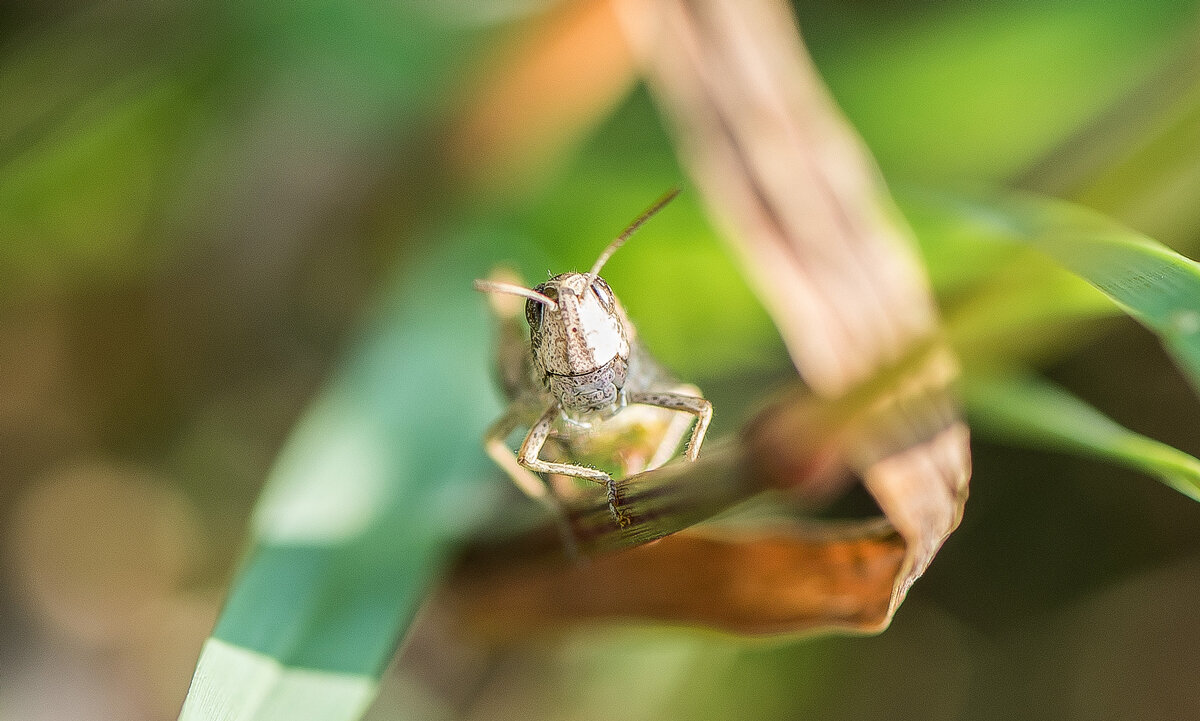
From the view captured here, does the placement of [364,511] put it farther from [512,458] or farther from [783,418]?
[783,418]

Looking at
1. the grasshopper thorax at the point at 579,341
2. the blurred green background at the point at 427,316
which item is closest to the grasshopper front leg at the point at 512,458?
the grasshopper thorax at the point at 579,341

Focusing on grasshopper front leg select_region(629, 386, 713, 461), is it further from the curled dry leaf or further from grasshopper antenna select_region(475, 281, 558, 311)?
grasshopper antenna select_region(475, 281, 558, 311)

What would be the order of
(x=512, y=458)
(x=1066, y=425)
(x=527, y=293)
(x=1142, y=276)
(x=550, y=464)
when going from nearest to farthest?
(x=1142, y=276) → (x=527, y=293) → (x=550, y=464) → (x=1066, y=425) → (x=512, y=458)

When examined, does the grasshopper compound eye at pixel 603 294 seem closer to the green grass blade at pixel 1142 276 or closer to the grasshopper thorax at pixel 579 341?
the grasshopper thorax at pixel 579 341

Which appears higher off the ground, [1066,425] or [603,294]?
[603,294]

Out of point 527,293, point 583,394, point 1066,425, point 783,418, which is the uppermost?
point 527,293

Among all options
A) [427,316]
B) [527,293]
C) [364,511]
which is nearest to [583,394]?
[527,293]

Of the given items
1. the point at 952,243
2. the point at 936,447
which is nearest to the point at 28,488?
the point at 936,447

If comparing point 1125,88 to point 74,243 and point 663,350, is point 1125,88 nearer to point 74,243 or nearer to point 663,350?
point 663,350
